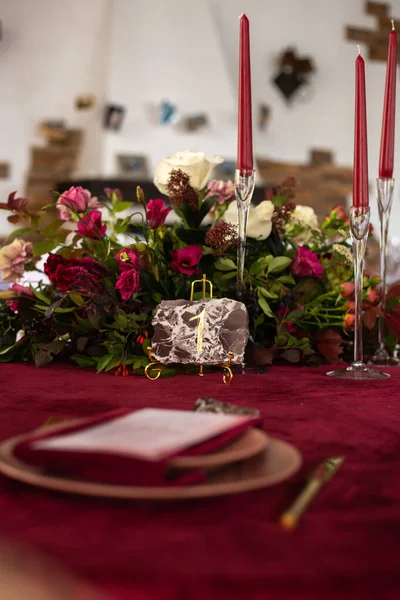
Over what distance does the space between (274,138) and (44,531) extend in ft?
14.4

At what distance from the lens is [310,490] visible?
1.33 ft

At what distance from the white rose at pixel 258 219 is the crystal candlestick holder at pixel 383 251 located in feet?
0.51

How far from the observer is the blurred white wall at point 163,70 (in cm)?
410

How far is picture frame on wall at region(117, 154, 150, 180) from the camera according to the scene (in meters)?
4.16

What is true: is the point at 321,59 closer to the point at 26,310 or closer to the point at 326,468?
the point at 26,310

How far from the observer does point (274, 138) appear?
179 inches

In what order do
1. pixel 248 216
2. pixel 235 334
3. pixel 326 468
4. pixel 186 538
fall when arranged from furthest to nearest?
pixel 248 216 < pixel 235 334 < pixel 326 468 < pixel 186 538

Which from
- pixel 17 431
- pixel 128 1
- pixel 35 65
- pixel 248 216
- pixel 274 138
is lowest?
pixel 17 431

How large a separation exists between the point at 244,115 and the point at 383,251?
0.29m

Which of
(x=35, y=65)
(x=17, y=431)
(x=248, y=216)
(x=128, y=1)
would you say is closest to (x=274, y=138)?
(x=128, y=1)

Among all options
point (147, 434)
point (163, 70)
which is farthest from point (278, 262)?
point (163, 70)

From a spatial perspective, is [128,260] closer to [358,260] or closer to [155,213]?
[155,213]

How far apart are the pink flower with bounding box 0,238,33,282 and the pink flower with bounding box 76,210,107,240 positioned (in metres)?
0.11

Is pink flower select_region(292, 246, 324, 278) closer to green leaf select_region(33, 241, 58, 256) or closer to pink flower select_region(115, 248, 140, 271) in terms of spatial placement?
pink flower select_region(115, 248, 140, 271)
